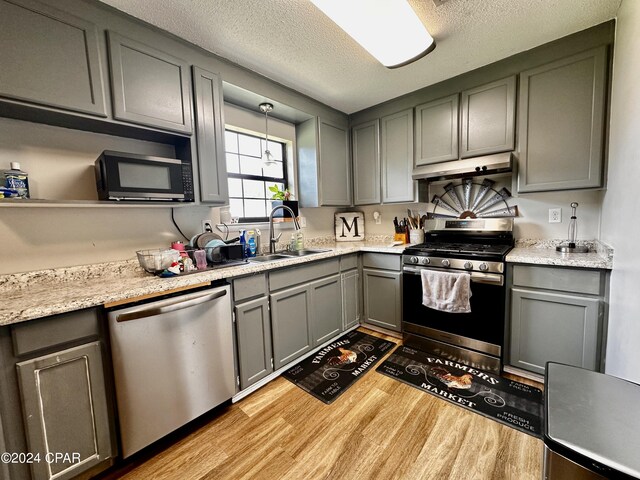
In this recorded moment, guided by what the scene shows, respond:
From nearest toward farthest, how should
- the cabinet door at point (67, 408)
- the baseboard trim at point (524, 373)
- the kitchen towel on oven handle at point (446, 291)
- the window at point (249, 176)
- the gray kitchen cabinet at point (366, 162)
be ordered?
the cabinet door at point (67, 408) → the baseboard trim at point (524, 373) → the kitchen towel on oven handle at point (446, 291) → the window at point (249, 176) → the gray kitchen cabinet at point (366, 162)

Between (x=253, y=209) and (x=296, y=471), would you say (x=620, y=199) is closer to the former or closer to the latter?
(x=296, y=471)

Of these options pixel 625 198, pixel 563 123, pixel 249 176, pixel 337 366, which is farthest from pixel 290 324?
pixel 563 123

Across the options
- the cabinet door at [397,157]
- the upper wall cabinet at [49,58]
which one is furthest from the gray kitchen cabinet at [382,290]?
the upper wall cabinet at [49,58]

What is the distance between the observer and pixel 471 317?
79.8 inches

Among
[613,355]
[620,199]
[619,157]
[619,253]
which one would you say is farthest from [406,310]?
[619,157]

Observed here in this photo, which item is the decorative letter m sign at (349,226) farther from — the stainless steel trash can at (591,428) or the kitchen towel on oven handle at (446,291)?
the stainless steel trash can at (591,428)

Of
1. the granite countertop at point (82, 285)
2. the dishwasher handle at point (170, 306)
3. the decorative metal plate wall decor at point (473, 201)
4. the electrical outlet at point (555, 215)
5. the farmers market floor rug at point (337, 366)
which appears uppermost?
the decorative metal plate wall decor at point (473, 201)

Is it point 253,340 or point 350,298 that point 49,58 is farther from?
point 350,298

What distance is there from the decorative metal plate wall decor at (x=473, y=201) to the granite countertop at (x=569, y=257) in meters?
0.37

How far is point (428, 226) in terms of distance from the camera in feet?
8.82

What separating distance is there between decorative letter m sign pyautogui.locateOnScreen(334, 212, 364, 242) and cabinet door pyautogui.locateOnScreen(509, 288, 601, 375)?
1.76 metres

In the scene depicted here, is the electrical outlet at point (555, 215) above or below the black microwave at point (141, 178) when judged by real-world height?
below

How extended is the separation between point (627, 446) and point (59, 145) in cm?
272

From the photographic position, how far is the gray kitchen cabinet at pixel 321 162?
9.03 feet
